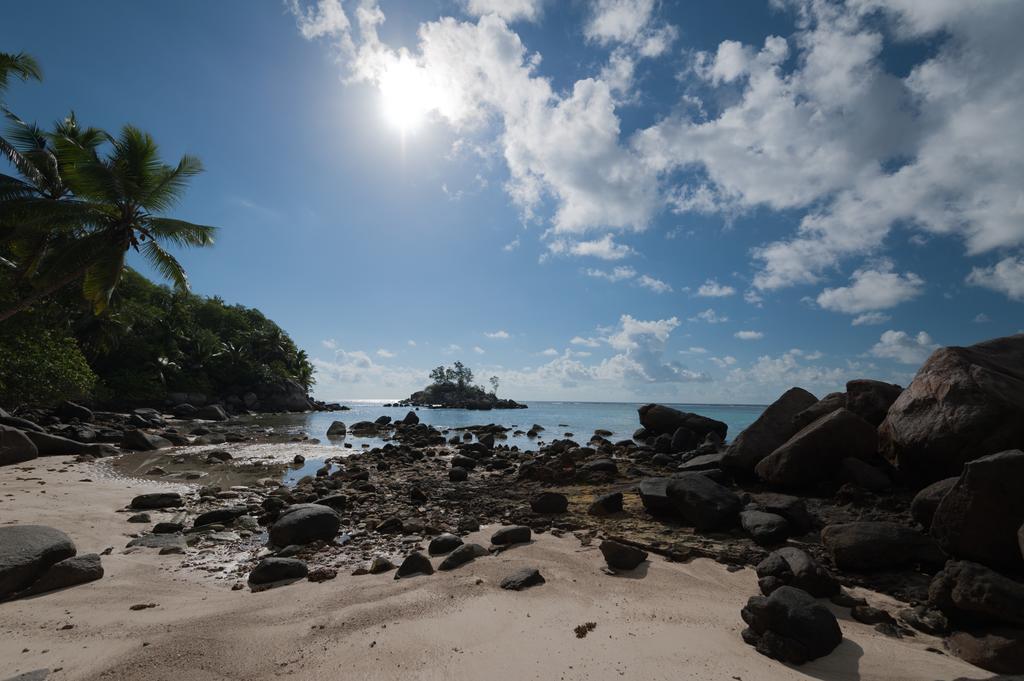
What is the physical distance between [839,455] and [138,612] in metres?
12.7

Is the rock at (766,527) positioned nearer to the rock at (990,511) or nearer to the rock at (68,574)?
the rock at (990,511)

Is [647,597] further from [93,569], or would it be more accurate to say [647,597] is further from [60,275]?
[60,275]

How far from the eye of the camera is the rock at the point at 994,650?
12.9ft

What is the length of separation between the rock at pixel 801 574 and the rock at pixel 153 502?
11.8 metres

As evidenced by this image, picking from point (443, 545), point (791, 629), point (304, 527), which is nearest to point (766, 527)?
point (791, 629)

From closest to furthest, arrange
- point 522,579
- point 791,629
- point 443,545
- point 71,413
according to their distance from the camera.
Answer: point 791,629 → point 522,579 → point 443,545 → point 71,413

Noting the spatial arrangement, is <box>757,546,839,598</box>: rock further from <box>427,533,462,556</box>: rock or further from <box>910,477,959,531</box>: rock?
<box>427,533,462,556</box>: rock

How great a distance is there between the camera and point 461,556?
670 cm

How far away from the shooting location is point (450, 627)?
4.55 m

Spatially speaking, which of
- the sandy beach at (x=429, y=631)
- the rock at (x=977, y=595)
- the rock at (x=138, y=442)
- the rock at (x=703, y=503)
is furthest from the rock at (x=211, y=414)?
the rock at (x=977, y=595)

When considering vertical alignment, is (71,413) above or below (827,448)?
below

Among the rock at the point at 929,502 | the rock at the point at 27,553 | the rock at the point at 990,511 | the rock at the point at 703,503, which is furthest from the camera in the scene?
the rock at the point at 703,503

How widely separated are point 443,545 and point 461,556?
736mm

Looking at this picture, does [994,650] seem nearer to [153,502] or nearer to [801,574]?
[801,574]
